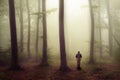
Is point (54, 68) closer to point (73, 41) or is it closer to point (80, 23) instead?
point (73, 41)

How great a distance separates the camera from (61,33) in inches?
792

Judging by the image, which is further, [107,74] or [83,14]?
[83,14]

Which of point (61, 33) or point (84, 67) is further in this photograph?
point (84, 67)

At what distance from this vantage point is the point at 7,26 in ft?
140

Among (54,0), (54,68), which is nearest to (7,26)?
(54,0)

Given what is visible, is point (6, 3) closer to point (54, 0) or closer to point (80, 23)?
point (54, 0)

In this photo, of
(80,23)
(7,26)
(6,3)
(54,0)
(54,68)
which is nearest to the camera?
(54,68)

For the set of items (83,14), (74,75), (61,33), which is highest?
(83,14)

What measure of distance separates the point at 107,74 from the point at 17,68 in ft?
24.7

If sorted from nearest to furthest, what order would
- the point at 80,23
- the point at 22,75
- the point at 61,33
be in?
1. the point at 22,75
2. the point at 61,33
3. the point at 80,23

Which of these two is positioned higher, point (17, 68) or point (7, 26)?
point (7, 26)

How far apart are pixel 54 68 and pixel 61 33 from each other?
11.3 feet

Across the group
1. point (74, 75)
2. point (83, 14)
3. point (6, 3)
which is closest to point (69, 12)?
point (83, 14)

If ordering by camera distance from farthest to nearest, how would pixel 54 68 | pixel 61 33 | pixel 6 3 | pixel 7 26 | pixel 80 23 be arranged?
1. pixel 80 23
2. pixel 7 26
3. pixel 6 3
4. pixel 54 68
5. pixel 61 33
